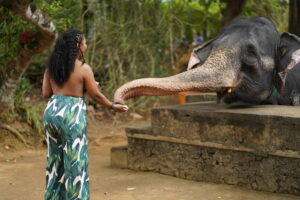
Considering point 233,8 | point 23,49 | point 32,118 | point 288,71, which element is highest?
point 233,8

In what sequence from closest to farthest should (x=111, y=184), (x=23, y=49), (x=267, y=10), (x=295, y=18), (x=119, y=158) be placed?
(x=111, y=184), (x=119, y=158), (x=23, y=49), (x=295, y=18), (x=267, y=10)

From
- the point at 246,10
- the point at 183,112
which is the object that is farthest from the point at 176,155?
the point at 246,10

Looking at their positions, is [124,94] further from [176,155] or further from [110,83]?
[110,83]

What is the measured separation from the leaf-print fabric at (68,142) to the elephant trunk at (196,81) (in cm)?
95

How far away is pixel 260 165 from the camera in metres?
5.68

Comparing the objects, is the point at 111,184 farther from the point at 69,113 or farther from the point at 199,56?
the point at 69,113

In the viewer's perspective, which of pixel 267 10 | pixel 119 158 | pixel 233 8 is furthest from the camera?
pixel 267 10

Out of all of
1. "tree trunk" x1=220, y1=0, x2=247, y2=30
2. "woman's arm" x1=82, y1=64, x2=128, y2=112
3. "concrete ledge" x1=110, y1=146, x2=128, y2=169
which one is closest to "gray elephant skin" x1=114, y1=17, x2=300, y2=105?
"woman's arm" x1=82, y1=64, x2=128, y2=112

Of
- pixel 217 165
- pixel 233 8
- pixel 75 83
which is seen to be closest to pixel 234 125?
pixel 217 165

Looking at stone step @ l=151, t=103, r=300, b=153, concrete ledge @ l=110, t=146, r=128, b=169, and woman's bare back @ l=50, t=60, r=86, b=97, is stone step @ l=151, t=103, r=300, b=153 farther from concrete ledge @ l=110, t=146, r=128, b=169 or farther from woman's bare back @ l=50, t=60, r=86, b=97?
woman's bare back @ l=50, t=60, r=86, b=97

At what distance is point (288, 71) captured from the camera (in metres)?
6.63

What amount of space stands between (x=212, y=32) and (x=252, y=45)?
7274mm

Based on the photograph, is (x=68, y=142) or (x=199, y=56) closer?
(x=68, y=142)

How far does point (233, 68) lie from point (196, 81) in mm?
488
